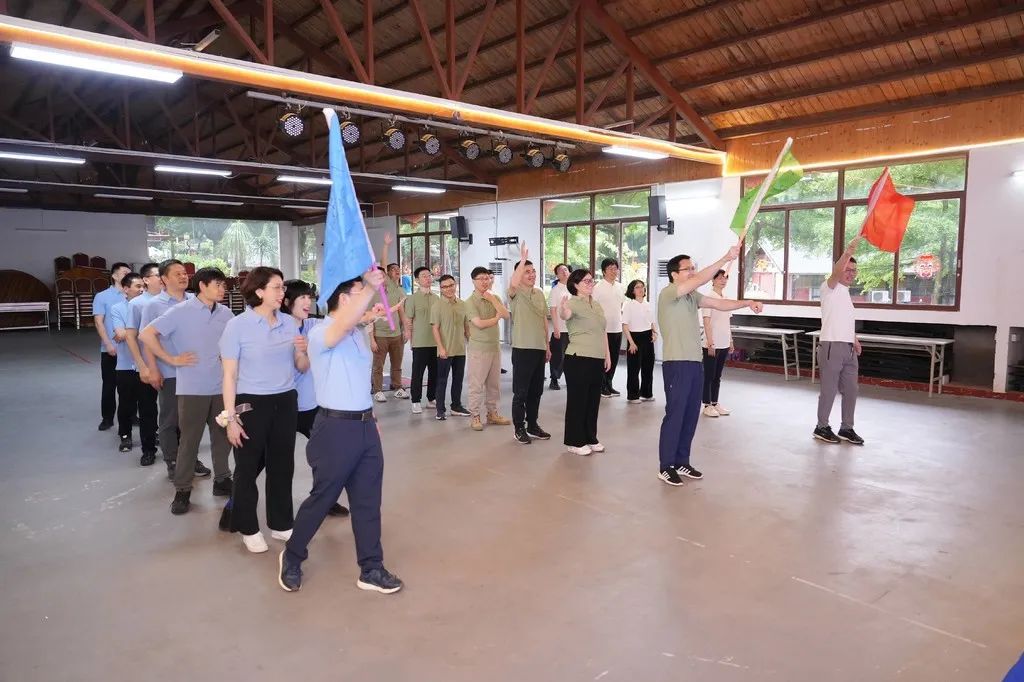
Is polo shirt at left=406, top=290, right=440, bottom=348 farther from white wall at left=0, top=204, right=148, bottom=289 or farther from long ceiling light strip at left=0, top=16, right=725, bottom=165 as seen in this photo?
white wall at left=0, top=204, right=148, bottom=289

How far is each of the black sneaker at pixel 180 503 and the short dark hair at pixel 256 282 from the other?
61.5 inches

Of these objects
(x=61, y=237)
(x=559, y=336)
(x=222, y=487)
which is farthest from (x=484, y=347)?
(x=61, y=237)

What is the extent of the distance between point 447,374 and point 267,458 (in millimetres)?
3410

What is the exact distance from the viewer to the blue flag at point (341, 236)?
2707 mm

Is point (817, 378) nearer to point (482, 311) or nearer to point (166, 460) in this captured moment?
point (482, 311)

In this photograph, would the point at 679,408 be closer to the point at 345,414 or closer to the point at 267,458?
the point at 345,414

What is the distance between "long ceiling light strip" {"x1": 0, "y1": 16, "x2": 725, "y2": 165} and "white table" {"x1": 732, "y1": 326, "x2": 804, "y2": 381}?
3366mm

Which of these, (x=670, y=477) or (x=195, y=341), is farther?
(x=670, y=477)

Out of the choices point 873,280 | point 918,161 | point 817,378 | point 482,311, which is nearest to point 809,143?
point 918,161

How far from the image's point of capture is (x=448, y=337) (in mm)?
6711

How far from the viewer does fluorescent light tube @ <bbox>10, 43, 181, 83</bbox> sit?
16.5 feet

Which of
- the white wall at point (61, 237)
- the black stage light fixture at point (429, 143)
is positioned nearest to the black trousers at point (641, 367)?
the black stage light fixture at point (429, 143)

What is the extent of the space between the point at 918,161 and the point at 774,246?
7.47 feet

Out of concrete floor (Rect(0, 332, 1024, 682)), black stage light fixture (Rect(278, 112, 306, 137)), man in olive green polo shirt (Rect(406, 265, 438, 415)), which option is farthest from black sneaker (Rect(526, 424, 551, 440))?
black stage light fixture (Rect(278, 112, 306, 137))
